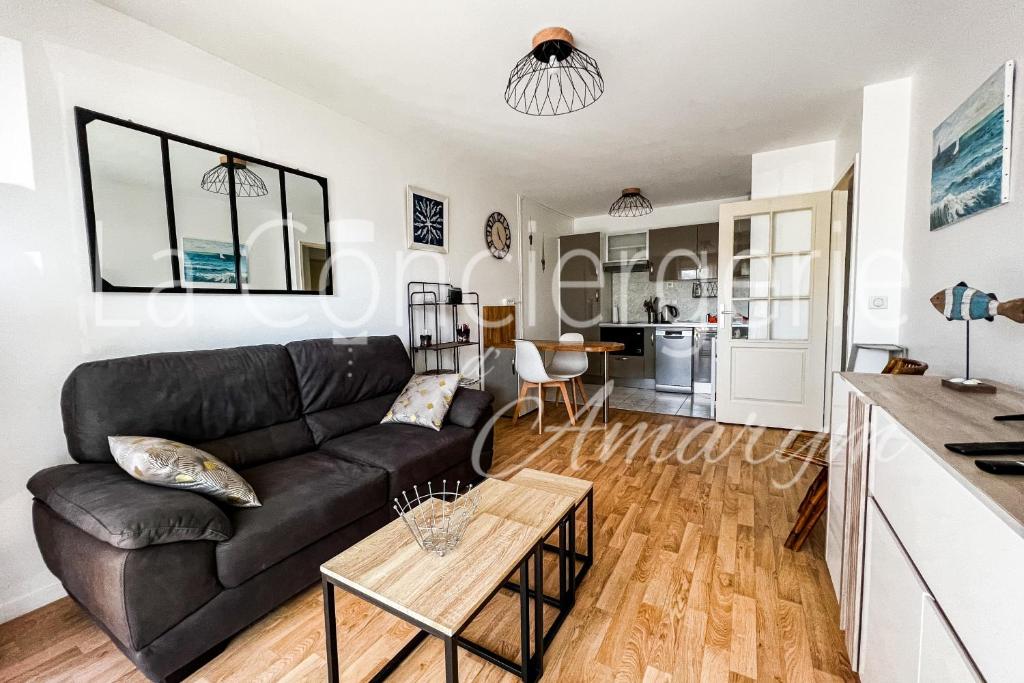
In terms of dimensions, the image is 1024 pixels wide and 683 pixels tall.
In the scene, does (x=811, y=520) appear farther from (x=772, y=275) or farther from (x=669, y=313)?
(x=669, y=313)

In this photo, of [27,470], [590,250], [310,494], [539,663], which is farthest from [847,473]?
[590,250]

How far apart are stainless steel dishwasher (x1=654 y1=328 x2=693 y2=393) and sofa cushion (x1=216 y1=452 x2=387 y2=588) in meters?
4.16

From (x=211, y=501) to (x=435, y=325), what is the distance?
2185mm

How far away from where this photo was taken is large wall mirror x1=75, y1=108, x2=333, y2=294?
1.76 metres

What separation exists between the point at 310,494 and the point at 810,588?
6.62 ft

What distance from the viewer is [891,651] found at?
3.11 feet

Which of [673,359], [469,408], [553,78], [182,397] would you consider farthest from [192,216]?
[673,359]

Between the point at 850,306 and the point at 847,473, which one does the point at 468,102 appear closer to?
the point at 847,473

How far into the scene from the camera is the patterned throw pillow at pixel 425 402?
2447 millimetres

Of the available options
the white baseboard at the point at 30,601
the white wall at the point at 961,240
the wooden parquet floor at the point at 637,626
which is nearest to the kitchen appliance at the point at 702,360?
the white wall at the point at 961,240

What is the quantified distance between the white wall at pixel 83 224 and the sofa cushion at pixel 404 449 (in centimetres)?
79

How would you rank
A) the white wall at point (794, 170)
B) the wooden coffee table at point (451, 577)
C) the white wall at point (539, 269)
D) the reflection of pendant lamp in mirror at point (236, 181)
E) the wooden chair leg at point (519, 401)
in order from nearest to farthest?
the wooden coffee table at point (451, 577) < the reflection of pendant lamp in mirror at point (236, 181) < the white wall at point (794, 170) < the wooden chair leg at point (519, 401) < the white wall at point (539, 269)

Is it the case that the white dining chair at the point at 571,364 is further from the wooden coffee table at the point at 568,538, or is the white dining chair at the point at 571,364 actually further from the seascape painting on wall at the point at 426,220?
the wooden coffee table at the point at 568,538

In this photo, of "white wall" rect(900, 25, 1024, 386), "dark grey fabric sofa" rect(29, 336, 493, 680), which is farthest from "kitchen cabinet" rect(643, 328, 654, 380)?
"dark grey fabric sofa" rect(29, 336, 493, 680)
